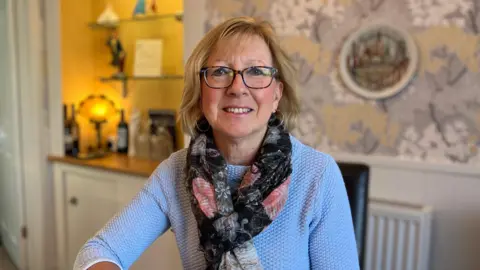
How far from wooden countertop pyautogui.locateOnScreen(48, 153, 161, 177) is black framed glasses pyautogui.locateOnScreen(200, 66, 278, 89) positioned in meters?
1.21

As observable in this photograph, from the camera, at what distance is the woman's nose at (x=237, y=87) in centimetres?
108

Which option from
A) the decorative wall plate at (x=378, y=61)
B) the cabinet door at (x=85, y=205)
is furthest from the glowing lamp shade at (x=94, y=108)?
the decorative wall plate at (x=378, y=61)

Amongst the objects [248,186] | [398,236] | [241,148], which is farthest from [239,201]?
[398,236]

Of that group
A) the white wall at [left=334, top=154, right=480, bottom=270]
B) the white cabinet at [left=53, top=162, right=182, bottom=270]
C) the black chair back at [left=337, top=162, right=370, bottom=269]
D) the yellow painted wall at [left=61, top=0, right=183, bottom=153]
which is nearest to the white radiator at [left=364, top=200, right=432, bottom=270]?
the white wall at [left=334, top=154, right=480, bottom=270]

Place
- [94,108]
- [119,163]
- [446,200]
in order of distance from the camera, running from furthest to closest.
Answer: [94,108] → [119,163] → [446,200]

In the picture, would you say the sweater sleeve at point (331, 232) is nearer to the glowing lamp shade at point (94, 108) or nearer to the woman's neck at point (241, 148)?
the woman's neck at point (241, 148)

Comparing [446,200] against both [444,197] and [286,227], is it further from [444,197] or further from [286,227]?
[286,227]

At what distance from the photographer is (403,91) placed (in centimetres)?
169

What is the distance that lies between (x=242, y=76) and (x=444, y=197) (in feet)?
3.33

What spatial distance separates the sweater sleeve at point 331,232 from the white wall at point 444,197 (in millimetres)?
695

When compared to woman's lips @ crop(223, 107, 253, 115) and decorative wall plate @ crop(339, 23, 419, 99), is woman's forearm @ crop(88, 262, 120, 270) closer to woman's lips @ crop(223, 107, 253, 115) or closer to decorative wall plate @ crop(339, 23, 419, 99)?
woman's lips @ crop(223, 107, 253, 115)

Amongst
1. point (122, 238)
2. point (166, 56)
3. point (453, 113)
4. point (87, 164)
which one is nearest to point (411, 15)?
point (453, 113)

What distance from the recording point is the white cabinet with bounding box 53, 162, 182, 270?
7.49 ft

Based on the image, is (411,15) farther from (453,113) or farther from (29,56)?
(29,56)
